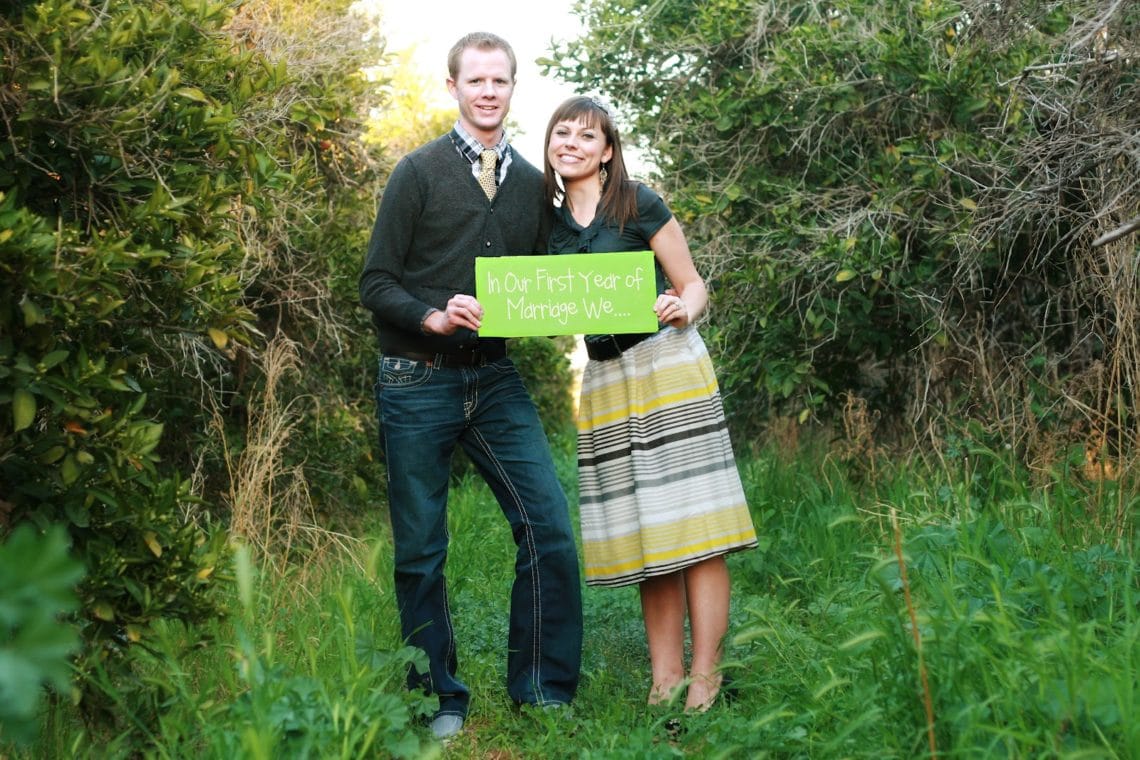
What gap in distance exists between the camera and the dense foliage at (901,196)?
17.5ft

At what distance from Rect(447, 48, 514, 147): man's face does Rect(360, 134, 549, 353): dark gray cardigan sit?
0.13 metres

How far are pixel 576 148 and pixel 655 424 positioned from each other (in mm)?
973

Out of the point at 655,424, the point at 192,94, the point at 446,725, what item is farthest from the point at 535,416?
the point at 192,94

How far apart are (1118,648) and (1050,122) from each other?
3.22 metres

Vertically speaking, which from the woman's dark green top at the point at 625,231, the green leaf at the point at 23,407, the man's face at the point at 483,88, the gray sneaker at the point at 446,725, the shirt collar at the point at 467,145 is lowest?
the gray sneaker at the point at 446,725

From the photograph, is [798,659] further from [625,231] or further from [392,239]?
[392,239]

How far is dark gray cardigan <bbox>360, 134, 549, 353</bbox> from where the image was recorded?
13.1 feet

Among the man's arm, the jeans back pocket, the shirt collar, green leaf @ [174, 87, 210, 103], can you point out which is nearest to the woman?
the shirt collar

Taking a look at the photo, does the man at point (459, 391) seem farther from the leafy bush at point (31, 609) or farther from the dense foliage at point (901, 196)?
the leafy bush at point (31, 609)

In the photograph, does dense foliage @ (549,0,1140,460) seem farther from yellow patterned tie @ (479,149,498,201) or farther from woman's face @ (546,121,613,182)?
yellow patterned tie @ (479,149,498,201)

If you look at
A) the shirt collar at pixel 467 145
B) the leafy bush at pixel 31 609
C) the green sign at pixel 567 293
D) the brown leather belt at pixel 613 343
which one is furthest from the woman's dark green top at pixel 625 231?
the leafy bush at pixel 31 609

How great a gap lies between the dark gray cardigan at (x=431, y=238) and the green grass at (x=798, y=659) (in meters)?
0.92

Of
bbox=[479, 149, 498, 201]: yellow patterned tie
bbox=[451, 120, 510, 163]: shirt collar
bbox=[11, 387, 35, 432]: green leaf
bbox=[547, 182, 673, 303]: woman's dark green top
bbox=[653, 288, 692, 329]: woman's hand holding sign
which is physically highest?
bbox=[451, 120, 510, 163]: shirt collar

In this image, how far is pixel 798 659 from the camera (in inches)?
156
